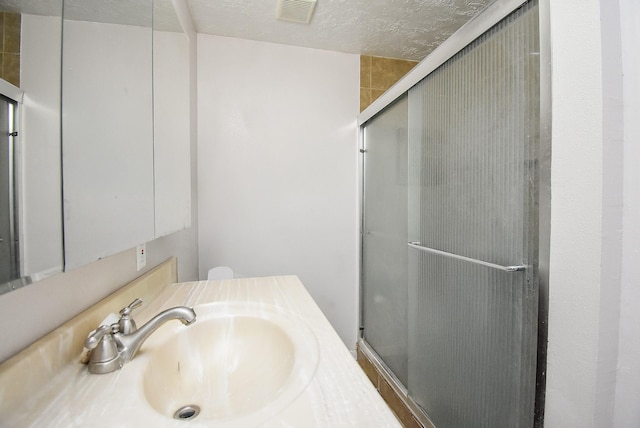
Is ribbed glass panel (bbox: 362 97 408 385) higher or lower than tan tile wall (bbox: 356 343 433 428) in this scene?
higher

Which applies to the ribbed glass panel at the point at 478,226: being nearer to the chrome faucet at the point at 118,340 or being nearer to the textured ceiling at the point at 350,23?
the textured ceiling at the point at 350,23

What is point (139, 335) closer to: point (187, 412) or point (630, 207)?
point (187, 412)

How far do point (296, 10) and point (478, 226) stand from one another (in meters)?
1.46

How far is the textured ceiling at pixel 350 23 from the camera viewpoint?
4.74 feet

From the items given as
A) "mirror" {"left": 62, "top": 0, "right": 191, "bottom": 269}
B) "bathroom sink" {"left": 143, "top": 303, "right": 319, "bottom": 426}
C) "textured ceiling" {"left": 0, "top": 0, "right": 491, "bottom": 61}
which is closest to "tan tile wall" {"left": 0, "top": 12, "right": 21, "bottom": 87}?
"mirror" {"left": 62, "top": 0, "right": 191, "bottom": 269}

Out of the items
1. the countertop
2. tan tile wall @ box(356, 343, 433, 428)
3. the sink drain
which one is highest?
the countertop

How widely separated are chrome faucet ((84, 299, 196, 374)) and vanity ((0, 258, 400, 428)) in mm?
21

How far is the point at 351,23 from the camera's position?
1601mm

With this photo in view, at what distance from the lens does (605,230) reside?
0.58 m

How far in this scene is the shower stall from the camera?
2.54ft

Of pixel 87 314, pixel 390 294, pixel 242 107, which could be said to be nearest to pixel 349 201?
pixel 390 294

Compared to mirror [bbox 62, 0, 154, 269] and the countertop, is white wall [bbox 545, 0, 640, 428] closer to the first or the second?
the countertop

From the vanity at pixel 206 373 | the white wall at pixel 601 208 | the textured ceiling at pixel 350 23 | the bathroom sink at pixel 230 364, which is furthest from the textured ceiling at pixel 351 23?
the bathroom sink at pixel 230 364

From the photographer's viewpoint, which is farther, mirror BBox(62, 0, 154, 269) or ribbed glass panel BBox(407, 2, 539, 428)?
ribbed glass panel BBox(407, 2, 539, 428)
